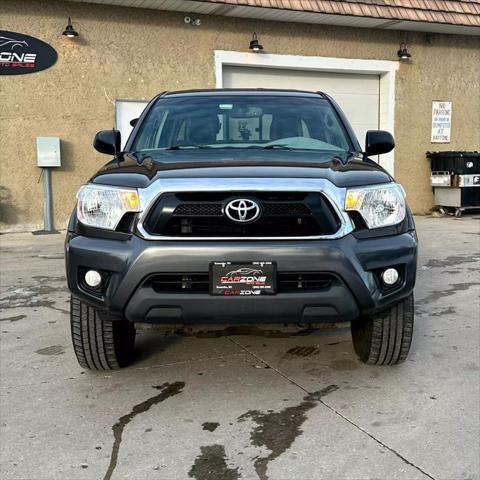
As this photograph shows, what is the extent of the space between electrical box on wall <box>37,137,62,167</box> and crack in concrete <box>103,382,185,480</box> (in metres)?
6.96

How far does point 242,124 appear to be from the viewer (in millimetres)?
3889

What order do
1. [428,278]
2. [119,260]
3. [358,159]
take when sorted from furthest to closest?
[428,278] < [358,159] < [119,260]

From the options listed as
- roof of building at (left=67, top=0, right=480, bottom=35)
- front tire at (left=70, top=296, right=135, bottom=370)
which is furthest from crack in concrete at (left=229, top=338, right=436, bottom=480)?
roof of building at (left=67, top=0, right=480, bottom=35)

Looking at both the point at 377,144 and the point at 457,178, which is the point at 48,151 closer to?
the point at 377,144

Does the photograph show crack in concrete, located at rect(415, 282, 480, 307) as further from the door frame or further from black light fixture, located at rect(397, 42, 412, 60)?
black light fixture, located at rect(397, 42, 412, 60)

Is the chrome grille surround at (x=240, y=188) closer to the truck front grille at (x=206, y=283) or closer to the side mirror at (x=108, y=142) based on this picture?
the truck front grille at (x=206, y=283)

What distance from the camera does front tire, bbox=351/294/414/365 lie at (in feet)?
10.2

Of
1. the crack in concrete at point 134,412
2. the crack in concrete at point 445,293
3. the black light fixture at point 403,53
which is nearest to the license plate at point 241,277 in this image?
the crack in concrete at point 134,412

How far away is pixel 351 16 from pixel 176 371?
28.7 feet

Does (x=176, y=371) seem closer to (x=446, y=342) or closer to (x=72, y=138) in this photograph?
(x=446, y=342)

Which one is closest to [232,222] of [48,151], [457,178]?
[48,151]

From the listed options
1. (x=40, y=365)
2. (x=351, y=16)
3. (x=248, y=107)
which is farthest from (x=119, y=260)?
(x=351, y=16)

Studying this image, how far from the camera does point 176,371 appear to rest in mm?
3408

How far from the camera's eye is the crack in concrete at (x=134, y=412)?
2393 millimetres
